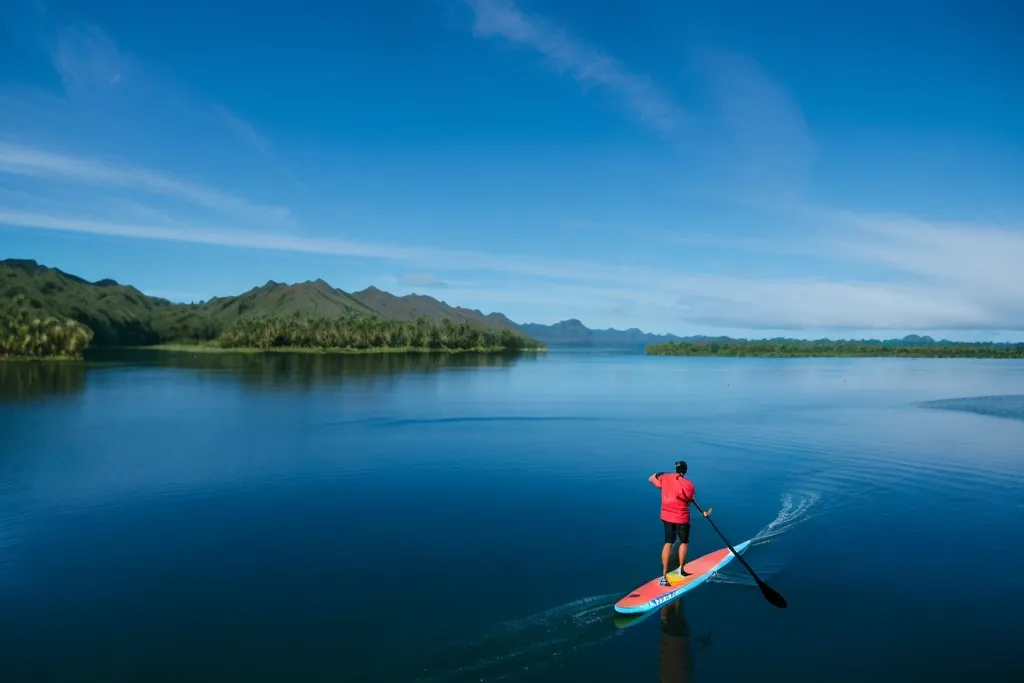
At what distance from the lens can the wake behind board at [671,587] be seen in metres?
15.4

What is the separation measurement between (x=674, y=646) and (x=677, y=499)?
377cm

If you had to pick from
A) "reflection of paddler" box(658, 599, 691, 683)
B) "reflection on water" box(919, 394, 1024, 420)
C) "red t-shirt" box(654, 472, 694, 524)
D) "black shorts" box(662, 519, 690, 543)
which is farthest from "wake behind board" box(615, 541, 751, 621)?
"reflection on water" box(919, 394, 1024, 420)

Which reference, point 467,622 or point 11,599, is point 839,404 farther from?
point 11,599

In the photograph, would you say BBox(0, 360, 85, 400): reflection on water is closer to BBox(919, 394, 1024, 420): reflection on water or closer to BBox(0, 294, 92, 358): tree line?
BBox(0, 294, 92, 358): tree line

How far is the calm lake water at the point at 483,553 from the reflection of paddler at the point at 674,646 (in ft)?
0.23

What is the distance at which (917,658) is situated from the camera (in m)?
14.1

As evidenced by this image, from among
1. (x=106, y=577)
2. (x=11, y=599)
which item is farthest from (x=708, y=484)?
(x=11, y=599)

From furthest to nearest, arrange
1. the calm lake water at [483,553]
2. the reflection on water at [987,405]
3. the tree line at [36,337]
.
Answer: the tree line at [36,337], the reflection on water at [987,405], the calm lake water at [483,553]

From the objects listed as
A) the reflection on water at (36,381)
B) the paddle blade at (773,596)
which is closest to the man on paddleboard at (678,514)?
the paddle blade at (773,596)

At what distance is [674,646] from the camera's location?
14523mm

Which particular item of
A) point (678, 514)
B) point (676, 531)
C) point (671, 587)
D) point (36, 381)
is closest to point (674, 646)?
point (671, 587)

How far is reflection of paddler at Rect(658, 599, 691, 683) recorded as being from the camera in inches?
528

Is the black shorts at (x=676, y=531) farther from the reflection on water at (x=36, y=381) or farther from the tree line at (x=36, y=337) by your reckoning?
the tree line at (x=36, y=337)

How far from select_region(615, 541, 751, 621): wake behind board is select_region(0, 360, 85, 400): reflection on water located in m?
69.3
